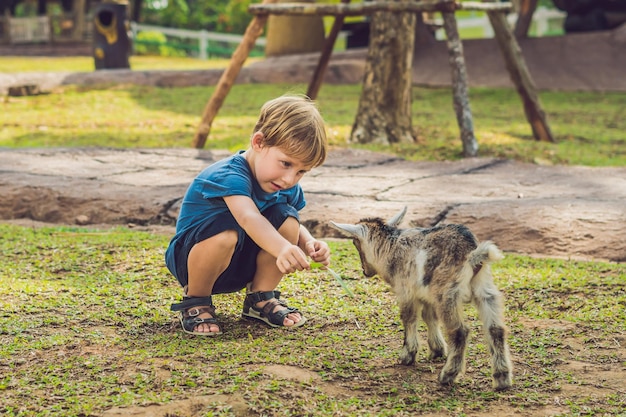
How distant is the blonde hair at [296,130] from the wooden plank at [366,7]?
422cm

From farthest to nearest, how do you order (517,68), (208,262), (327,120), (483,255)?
1. (327,120)
2. (517,68)
3. (208,262)
4. (483,255)

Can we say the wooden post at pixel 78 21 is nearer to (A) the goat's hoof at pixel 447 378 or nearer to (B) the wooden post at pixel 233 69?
(B) the wooden post at pixel 233 69

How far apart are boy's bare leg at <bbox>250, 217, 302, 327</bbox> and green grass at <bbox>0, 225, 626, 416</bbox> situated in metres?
0.10

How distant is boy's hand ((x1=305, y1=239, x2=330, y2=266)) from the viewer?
3488 millimetres

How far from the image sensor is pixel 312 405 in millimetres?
2830

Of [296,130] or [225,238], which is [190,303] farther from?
[296,130]

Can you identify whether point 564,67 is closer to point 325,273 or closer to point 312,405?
point 325,273

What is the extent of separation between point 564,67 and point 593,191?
887cm

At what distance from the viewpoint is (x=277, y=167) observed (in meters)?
3.49

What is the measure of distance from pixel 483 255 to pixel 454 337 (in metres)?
0.30

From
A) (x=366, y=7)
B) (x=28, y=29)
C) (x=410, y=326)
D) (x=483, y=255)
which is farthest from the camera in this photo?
(x=28, y=29)

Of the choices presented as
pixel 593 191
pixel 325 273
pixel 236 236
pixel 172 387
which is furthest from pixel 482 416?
pixel 593 191

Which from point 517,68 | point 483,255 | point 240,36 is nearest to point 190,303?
point 483,255

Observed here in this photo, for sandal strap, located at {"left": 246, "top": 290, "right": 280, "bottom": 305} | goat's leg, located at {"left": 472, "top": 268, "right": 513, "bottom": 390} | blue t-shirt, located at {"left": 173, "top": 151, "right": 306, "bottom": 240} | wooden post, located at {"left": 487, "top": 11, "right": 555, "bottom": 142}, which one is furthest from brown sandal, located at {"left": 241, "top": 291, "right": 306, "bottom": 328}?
wooden post, located at {"left": 487, "top": 11, "right": 555, "bottom": 142}
